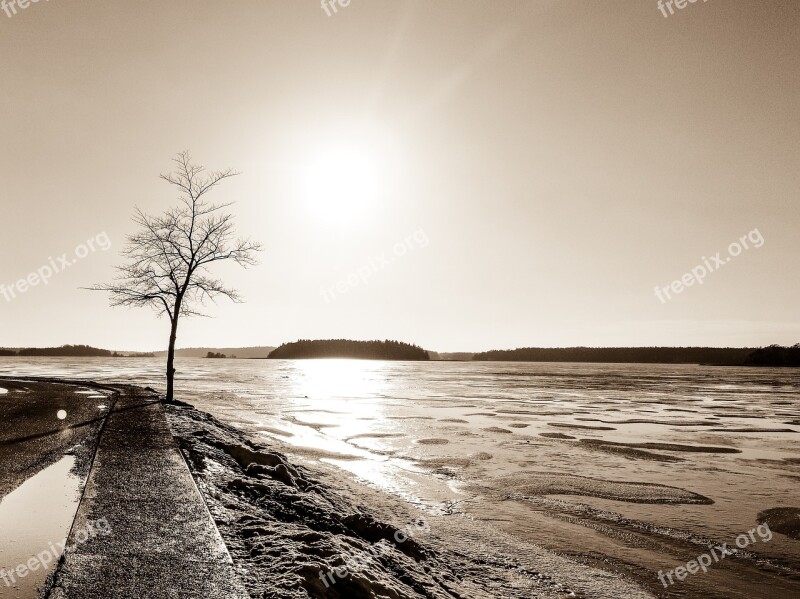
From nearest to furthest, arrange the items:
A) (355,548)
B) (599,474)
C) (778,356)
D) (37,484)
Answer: (355,548) < (37,484) < (599,474) < (778,356)

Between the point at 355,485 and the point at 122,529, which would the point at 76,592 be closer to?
the point at 122,529

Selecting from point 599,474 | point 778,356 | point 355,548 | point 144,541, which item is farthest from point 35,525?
point 778,356

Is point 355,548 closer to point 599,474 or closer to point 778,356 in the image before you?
point 599,474

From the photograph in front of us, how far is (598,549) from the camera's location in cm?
533

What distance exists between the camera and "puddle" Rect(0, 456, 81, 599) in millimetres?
3109

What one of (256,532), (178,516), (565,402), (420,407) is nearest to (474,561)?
(256,532)

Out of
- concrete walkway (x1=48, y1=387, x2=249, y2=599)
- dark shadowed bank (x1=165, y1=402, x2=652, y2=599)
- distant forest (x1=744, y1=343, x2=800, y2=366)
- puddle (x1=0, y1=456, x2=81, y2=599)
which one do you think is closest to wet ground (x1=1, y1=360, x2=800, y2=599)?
dark shadowed bank (x1=165, y1=402, x2=652, y2=599)

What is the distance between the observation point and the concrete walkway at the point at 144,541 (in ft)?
9.67

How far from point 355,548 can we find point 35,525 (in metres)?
2.90

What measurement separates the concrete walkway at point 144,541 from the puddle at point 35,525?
13 centimetres

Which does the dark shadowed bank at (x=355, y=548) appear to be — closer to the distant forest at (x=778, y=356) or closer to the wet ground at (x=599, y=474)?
the wet ground at (x=599, y=474)

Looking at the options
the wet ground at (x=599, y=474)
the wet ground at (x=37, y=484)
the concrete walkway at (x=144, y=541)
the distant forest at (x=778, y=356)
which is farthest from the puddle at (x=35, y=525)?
the distant forest at (x=778, y=356)

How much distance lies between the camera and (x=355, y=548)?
4113 mm

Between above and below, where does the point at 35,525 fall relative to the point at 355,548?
above
